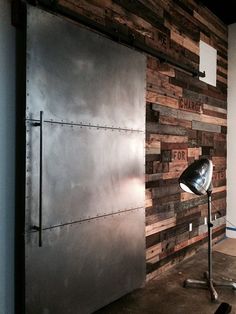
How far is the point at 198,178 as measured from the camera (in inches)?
113

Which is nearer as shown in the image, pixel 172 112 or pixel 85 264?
pixel 85 264

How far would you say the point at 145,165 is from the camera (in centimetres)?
324

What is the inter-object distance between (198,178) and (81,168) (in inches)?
45.6

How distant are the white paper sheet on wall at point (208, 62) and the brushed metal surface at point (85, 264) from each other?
8.06 ft

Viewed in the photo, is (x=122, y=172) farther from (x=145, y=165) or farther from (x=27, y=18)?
(x=27, y=18)

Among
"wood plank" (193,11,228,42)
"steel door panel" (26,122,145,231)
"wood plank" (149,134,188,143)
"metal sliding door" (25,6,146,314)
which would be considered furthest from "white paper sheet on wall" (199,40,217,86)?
"steel door panel" (26,122,145,231)

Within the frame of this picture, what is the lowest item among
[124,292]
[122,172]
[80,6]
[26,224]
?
[124,292]

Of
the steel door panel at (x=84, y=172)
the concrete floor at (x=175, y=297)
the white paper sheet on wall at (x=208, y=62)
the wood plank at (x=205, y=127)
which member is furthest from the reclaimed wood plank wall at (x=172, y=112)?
the steel door panel at (x=84, y=172)

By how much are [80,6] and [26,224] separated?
5.91ft

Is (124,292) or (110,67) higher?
(110,67)

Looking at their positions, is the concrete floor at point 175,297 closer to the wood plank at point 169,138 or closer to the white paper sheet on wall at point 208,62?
the wood plank at point 169,138

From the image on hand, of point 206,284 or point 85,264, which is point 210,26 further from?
point 85,264

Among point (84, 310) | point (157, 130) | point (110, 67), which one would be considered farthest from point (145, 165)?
point (84, 310)

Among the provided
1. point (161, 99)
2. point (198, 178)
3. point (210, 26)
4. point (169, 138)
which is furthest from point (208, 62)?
point (198, 178)
